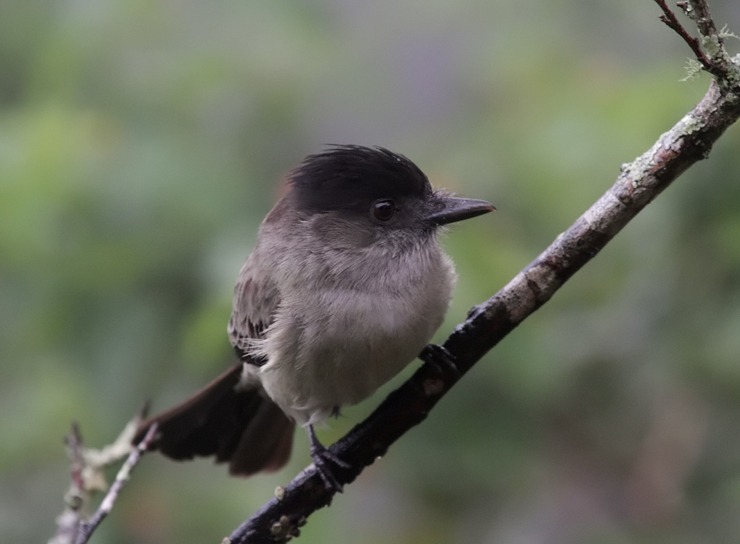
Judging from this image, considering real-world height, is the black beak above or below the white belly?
above

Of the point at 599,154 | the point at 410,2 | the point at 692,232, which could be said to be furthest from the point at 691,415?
the point at 410,2

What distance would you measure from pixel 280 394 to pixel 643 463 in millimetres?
1632

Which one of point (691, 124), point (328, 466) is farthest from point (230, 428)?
point (691, 124)

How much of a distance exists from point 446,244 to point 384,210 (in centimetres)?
31

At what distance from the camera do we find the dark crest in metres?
2.91

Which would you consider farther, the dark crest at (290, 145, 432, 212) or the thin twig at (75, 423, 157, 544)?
the dark crest at (290, 145, 432, 212)

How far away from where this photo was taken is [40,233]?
305 centimetres

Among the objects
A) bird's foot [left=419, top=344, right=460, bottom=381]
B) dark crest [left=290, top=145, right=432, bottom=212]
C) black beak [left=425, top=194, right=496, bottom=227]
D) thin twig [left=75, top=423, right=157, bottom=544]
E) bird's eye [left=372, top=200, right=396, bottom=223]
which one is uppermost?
dark crest [left=290, top=145, right=432, bottom=212]

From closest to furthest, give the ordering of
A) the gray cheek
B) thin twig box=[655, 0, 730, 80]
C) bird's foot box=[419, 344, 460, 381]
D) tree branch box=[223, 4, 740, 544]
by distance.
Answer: thin twig box=[655, 0, 730, 80] < tree branch box=[223, 4, 740, 544] < bird's foot box=[419, 344, 460, 381] < the gray cheek

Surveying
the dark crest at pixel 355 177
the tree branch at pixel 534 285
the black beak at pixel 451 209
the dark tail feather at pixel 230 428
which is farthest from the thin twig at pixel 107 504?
the black beak at pixel 451 209

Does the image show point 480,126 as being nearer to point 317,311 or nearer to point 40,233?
point 317,311

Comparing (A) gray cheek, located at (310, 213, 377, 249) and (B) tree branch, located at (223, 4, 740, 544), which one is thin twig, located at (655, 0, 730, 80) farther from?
(A) gray cheek, located at (310, 213, 377, 249)

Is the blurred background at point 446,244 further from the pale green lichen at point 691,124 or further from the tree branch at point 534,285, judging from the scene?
Result: the pale green lichen at point 691,124

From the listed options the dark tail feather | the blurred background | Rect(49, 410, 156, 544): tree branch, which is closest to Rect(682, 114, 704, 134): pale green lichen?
the blurred background
